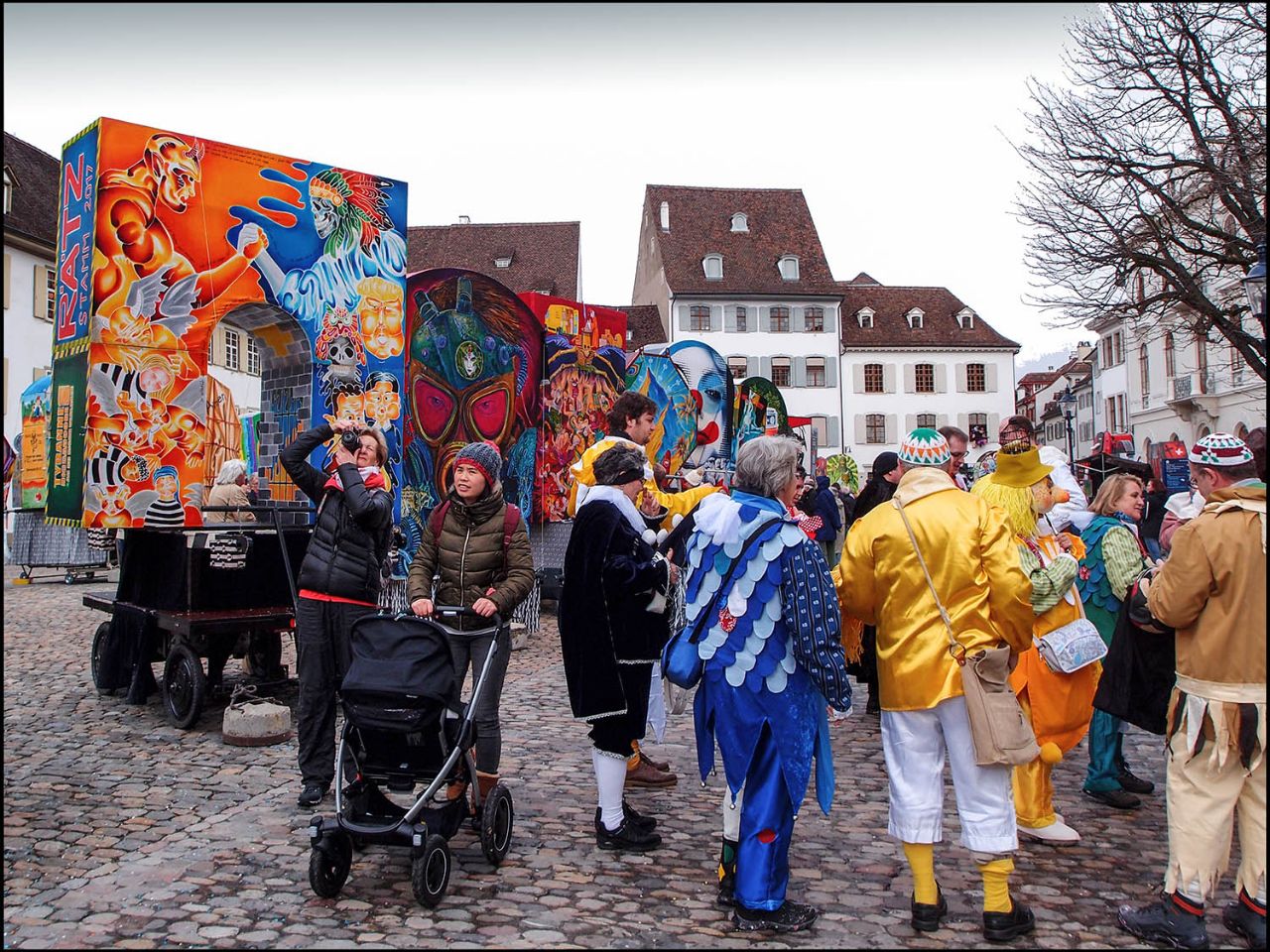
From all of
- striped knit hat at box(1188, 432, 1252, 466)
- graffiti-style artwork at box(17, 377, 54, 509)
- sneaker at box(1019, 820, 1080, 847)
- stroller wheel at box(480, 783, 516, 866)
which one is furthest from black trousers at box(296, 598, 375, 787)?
graffiti-style artwork at box(17, 377, 54, 509)

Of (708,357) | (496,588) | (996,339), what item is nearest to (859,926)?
(496,588)

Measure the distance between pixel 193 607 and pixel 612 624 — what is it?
161 inches

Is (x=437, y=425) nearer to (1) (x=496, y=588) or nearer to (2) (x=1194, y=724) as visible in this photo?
(1) (x=496, y=588)

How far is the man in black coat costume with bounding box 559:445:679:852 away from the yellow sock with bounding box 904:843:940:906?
4.45ft

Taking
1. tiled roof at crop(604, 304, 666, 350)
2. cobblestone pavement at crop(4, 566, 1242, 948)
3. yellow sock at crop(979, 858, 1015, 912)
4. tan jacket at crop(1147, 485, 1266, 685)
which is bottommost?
cobblestone pavement at crop(4, 566, 1242, 948)

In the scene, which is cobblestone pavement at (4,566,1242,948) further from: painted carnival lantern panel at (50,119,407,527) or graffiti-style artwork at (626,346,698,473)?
graffiti-style artwork at (626,346,698,473)

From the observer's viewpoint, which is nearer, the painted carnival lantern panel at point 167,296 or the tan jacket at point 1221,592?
the tan jacket at point 1221,592

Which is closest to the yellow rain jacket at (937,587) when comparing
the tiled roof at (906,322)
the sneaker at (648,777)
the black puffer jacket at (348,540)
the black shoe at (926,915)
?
the black shoe at (926,915)

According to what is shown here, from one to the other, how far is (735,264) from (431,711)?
4652 cm

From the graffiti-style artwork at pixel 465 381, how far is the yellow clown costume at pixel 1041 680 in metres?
6.75

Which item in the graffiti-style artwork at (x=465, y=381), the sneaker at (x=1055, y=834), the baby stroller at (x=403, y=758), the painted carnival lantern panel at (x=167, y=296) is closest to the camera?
the baby stroller at (x=403, y=758)

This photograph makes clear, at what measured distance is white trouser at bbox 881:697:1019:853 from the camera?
12.9 ft

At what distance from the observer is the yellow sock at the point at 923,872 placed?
397cm

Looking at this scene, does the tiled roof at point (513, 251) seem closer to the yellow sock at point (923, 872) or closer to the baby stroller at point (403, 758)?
the baby stroller at point (403, 758)
